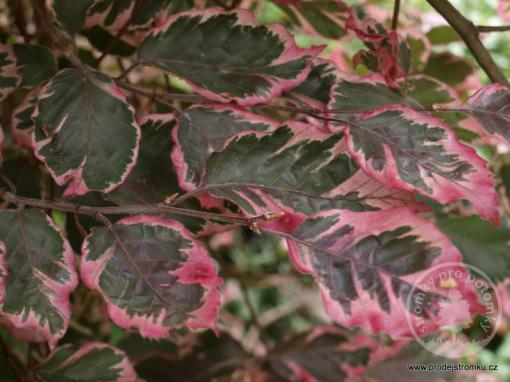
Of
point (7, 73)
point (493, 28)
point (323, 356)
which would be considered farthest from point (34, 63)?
point (323, 356)

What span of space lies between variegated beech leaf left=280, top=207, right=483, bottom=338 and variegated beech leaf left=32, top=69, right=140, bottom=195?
16 centimetres

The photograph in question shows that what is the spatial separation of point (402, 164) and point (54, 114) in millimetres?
302

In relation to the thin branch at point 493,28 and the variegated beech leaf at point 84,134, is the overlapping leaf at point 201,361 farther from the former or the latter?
the thin branch at point 493,28

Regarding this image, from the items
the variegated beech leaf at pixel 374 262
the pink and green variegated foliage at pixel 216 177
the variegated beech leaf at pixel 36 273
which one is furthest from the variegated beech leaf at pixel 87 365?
the variegated beech leaf at pixel 374 262

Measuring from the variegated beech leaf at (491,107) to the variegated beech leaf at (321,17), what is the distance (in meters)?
0.26

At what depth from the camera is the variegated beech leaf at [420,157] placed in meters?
0.48

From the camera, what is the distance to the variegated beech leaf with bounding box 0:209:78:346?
501mm

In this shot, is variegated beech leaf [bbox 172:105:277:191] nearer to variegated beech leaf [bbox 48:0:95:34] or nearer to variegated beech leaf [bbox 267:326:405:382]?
variegated beech leaf [bbox 48:0:95:34]

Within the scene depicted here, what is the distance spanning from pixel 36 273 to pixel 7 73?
215 millimetres

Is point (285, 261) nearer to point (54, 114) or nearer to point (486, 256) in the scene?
point (486, 256)

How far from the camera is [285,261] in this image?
1.73m

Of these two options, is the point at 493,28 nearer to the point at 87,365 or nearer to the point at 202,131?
the point at 202,131

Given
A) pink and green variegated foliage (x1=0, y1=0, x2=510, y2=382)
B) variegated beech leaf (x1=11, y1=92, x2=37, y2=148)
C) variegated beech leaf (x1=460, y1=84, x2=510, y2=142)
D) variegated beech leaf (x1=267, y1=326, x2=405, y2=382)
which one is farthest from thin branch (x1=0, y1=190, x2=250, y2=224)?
variegated beech leaf (x1=267, y1=326, x2=405, y2=382)

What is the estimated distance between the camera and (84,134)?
1.79 ft
